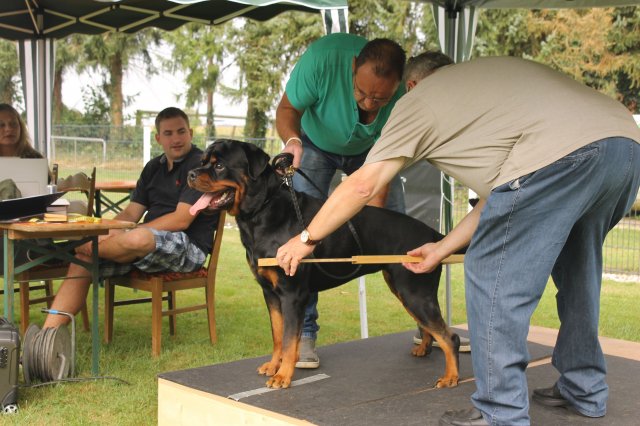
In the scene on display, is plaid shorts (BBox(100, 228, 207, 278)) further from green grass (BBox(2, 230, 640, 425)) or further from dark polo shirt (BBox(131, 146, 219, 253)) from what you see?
green grass (BBox(2, 230, 640, 425))

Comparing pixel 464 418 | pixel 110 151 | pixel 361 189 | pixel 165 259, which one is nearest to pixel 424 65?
pixel 361 189

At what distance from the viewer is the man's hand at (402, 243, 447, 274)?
3215mm

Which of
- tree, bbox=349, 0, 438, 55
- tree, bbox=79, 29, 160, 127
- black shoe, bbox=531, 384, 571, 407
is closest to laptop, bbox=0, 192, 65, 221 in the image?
black shoe, bbox=531, 384, 571, 407

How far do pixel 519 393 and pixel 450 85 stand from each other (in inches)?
42.8

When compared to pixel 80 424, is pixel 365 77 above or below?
above

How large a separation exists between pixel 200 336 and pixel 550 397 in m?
3.12

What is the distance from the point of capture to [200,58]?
2494 centimetres

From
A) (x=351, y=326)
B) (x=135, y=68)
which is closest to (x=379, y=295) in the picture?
(x=351, y=326)

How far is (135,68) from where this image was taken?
92.3 feet

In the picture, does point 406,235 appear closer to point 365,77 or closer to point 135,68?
point 365,77

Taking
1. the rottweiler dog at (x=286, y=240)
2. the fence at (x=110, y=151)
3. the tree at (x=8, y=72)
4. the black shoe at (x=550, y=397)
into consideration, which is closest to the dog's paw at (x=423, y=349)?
the rottweiler dog at (x=286, y=240)

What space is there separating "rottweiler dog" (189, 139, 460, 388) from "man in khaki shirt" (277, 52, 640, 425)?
60 centimetres

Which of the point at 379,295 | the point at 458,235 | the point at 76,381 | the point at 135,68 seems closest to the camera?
the point at 458,235

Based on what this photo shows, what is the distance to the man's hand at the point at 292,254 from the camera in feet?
9.15
